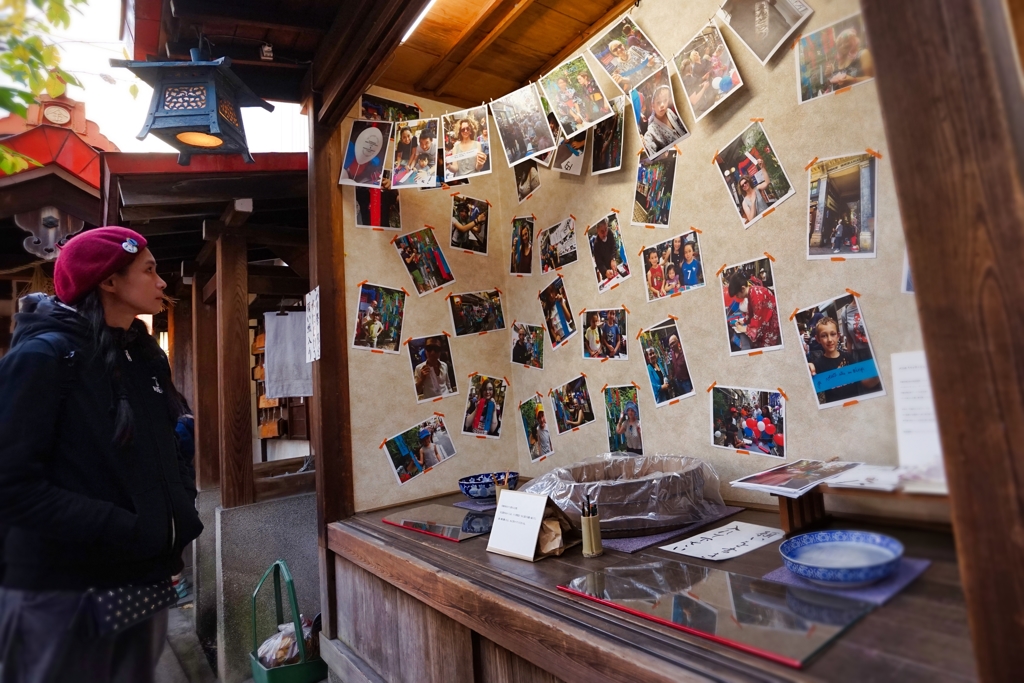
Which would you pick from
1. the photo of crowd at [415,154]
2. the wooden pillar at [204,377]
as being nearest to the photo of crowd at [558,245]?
the photo of crowd at [415,154]

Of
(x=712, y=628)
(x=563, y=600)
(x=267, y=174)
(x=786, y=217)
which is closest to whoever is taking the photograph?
(x=712, y=628)

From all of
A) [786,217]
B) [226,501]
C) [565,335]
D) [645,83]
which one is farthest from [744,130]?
[226,501]

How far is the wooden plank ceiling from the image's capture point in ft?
6.85

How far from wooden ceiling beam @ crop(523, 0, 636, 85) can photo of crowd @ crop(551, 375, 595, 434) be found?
54.0 inches

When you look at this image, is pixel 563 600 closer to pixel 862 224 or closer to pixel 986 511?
pixel 986 511

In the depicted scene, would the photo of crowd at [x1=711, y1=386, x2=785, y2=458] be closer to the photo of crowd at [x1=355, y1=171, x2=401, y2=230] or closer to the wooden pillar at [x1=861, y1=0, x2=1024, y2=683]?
the wooden pillar at [x1=861, y1=0, x2=1024, y2=683]

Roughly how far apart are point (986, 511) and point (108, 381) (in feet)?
5.51

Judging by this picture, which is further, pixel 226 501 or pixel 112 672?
pixel 226 501

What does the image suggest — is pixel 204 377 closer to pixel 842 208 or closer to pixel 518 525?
pixel 518 525

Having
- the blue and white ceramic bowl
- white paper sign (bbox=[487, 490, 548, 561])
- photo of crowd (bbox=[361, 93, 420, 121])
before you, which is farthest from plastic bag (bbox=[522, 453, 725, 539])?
photo of crowd (bbox=[361, 93, 420, 121])

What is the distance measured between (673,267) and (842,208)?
0.58 metres

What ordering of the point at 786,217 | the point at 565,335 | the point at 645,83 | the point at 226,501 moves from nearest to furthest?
the point at 786,217, the point at 645,83, the point at 565,335, the point at 226,501

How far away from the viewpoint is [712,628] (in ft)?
3.00

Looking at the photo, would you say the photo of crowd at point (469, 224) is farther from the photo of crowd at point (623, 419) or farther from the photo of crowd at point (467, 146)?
the photo of crowd at point (623, 419)
